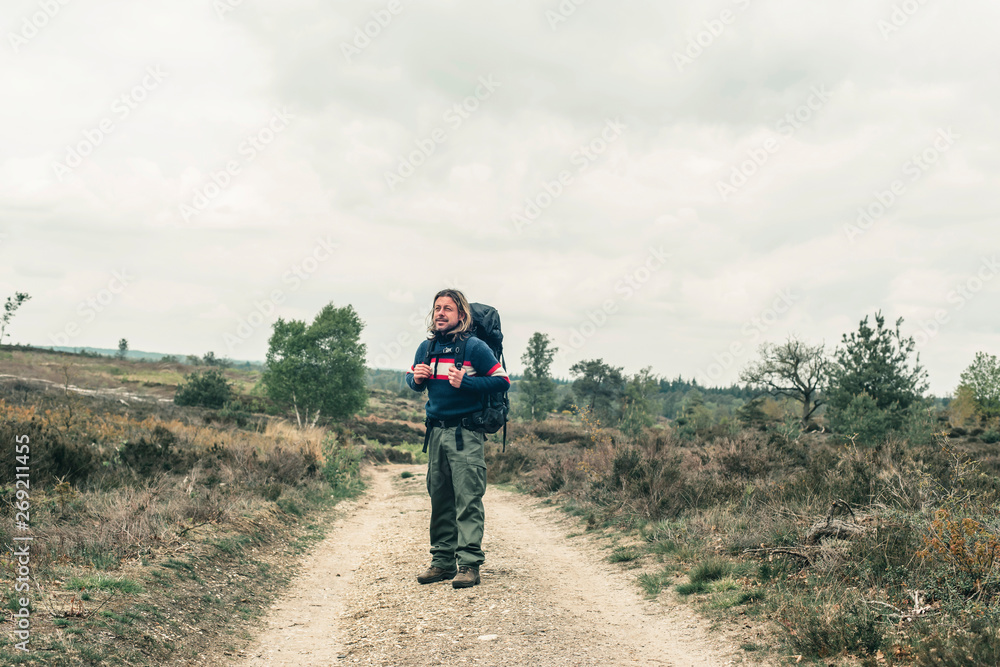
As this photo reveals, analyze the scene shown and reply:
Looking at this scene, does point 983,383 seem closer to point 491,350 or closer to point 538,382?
point 538,382

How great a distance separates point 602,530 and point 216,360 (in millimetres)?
101750

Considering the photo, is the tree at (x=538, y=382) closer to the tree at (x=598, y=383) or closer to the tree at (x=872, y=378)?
the tree at (x=598, y=383)

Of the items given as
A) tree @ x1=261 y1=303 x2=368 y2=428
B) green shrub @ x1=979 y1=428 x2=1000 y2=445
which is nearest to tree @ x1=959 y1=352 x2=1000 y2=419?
green shrub @ x1=979 y1=428 x2=1000 y2=445

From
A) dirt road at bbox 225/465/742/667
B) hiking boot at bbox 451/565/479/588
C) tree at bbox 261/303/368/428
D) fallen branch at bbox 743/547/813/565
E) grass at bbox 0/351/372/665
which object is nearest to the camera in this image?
grass at bbox 0/351/372/665

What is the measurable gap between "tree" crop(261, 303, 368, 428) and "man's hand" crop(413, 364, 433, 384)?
37028mm

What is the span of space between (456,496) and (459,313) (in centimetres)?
176

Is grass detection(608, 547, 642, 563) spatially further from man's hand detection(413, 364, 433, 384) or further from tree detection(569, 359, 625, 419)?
tree detection(569, 359, 625, 419)

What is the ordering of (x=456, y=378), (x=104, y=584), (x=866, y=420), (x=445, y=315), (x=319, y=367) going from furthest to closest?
(x=319, y=367) < (x=866, y=420) < (x=445, y=315) < (x=456, y=378) < (x=104, y=584)

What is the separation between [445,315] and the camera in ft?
19.0

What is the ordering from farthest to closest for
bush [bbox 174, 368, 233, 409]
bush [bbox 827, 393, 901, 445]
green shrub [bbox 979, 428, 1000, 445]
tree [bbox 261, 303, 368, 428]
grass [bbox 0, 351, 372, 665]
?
tree [bbox 261, 303, 368, 428] → bush [bbox 174, 368, 233, 409] → green shrub [bbox 979, 428, 1000, 445] → bush [bbox 827, 393, 901, 445] → grass [bbox 0, 351, 372, 665]

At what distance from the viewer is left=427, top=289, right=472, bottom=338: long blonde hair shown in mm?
5840

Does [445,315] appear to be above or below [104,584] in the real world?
above

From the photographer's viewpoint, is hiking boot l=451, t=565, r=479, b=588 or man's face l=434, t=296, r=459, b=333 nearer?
hiking boot l=451, t=565, r=479, b=588

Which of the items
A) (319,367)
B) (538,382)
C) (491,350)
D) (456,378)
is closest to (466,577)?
(456,378)
